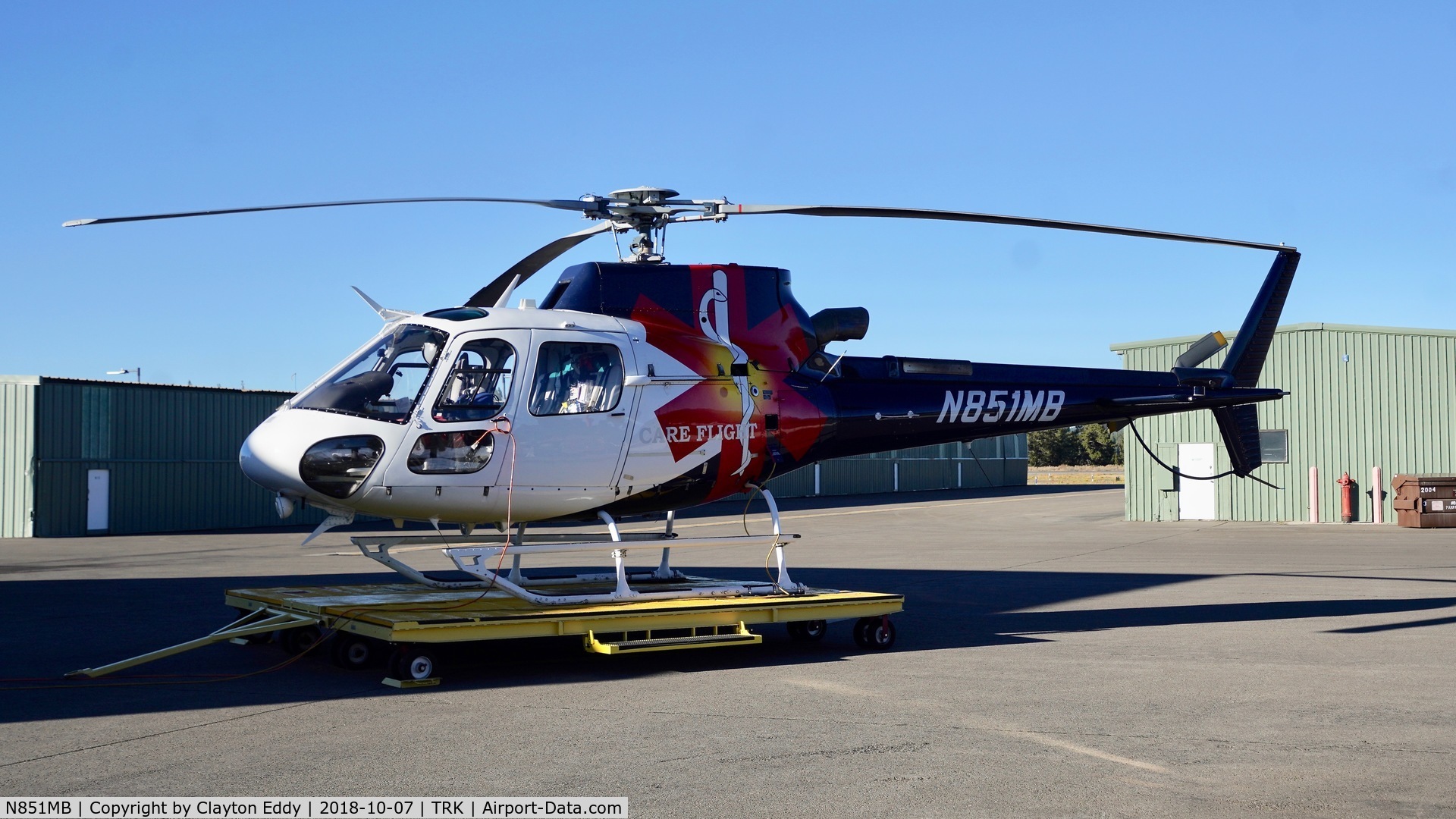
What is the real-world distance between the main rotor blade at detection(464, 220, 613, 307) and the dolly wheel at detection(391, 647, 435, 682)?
3.89 meters

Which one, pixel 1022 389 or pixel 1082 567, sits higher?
pixel 1022 389

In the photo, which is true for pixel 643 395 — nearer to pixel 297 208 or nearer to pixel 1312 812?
pixel 297 208

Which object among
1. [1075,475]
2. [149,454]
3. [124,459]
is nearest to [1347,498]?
[149,454]

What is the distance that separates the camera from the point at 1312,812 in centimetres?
579

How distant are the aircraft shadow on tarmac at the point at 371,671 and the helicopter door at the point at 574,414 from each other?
1.61 metres

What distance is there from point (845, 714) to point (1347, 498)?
1082 inches

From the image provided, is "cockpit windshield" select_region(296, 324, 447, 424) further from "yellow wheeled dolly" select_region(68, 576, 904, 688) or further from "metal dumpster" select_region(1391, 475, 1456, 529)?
"metal dumpster" select_region(1391, 475, 1456, 529)

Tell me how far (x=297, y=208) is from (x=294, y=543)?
19.1 metres

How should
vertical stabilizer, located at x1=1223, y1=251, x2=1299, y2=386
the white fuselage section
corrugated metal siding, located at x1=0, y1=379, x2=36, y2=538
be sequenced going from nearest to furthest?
1. the white fuselage section
2. vertical stabilizer, located at x1=1223, y1=251, x2=1299, y2=386
3. corrugated metal siding, located at x1=0, y1=379, x2=36, y2=538

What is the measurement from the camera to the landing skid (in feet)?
33.2

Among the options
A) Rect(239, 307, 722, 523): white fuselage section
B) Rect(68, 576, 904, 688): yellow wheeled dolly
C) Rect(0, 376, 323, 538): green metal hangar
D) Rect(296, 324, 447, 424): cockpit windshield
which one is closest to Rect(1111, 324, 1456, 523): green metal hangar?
Rect(68, 576, 904, 688): yellow wheeled dolly

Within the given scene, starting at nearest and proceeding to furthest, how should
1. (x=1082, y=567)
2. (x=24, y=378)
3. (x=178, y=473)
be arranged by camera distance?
(x=1082, y=567) → (x=24, y=378) → (x=178, y=473)

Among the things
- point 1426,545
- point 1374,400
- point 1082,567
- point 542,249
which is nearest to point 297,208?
point 542,249

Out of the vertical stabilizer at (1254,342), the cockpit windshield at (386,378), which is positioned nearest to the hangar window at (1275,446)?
the vertical stabilizer at (1254,342)
